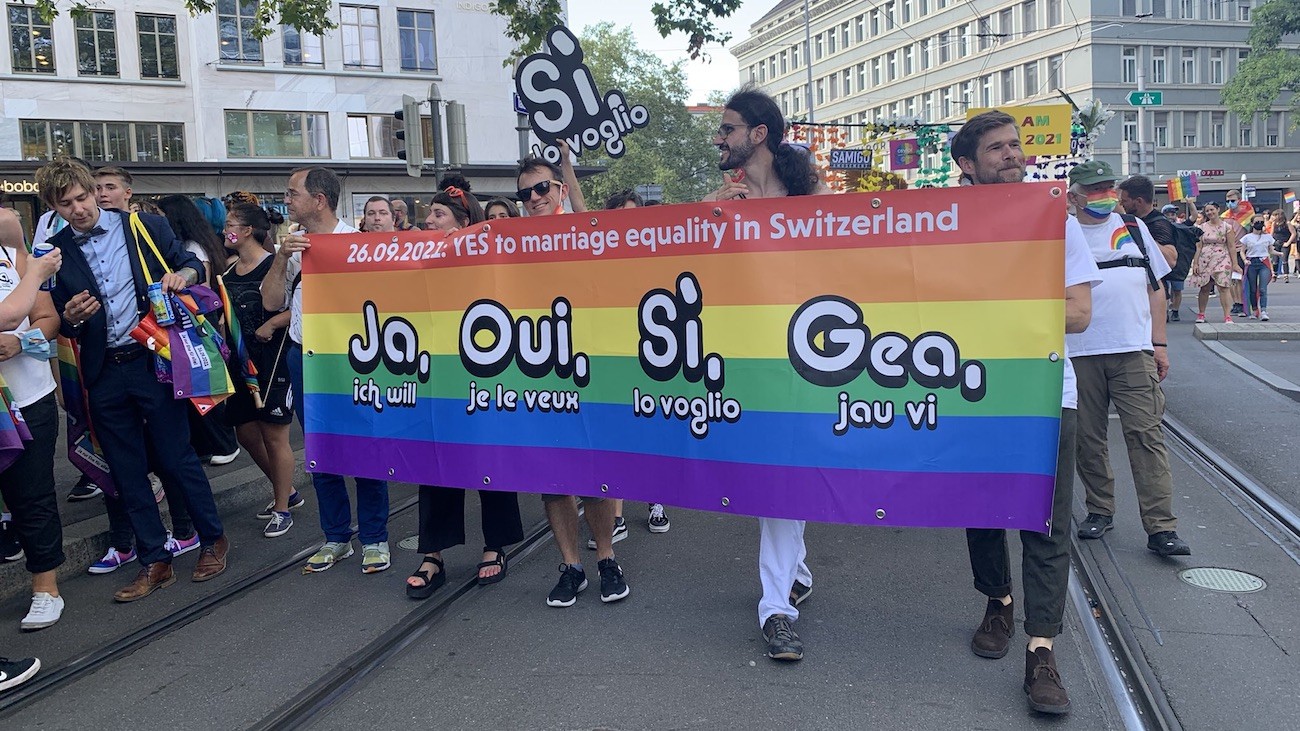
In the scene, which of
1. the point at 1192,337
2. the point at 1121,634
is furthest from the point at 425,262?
the point at 1192,337

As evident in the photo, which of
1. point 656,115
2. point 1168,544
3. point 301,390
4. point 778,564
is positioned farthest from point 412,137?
point 656,115

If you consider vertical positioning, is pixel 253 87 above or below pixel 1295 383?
above

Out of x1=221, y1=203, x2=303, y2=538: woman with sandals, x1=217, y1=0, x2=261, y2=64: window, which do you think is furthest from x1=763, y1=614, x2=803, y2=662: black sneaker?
x1=217, y1=0, x2=261, y2=64: window

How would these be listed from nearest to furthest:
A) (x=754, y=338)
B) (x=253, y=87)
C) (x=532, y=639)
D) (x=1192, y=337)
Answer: (x=754, y=338), (x=532, y=639), (x=1192, y=337), (x=253, y=87)

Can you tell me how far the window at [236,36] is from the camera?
1293 inches

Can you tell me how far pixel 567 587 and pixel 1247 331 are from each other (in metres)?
12.9

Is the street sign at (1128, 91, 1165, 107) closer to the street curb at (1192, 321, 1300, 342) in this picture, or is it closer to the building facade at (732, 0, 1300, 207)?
the street curb at (1192, 321, 1300, 342)

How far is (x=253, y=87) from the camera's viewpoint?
109 feet

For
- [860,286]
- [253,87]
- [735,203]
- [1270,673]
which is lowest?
[1270,673]

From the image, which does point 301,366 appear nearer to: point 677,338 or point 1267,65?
point 677,338

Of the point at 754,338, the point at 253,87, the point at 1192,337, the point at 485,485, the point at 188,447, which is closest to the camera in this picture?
the point at 754,338

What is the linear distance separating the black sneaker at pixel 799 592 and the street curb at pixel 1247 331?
11.9m

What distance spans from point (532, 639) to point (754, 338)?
1561mm

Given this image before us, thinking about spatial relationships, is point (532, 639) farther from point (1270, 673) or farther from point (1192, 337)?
point (1192, 337)
